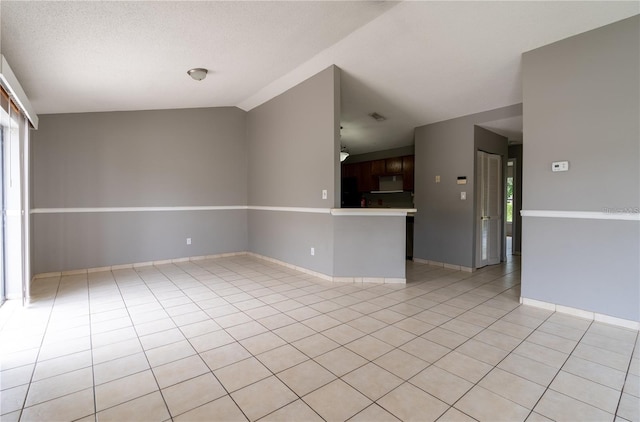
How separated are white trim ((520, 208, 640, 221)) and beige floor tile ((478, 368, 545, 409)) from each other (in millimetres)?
1893

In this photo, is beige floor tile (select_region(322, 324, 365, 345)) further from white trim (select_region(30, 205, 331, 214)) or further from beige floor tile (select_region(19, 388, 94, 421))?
white trim (select_region(30, 205, 331, 214))

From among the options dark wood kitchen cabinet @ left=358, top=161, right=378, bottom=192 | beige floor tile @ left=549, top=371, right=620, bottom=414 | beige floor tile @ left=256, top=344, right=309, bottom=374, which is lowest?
beige floor tile @ left=549, top=371, right=620, bottom=414

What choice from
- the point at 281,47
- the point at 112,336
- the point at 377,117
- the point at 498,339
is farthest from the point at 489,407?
the point at 377,117

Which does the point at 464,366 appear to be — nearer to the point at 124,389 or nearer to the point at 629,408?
the point at 629,408

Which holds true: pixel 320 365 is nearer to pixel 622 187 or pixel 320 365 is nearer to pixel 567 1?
pixel 622 187

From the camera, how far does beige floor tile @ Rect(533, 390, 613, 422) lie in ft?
5.27

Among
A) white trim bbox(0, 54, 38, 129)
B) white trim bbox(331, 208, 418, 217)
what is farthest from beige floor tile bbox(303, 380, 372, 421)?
white trim bbox(0, 54, 38, 129)

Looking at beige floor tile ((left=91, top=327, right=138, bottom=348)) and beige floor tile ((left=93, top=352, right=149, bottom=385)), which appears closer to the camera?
beige floor tile ((left=93, top=352, right=149, bottom=385))

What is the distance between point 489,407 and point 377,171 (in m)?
6.01

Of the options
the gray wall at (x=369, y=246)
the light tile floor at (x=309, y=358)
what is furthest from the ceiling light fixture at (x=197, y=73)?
the light tile floor at (x=309, y=358)

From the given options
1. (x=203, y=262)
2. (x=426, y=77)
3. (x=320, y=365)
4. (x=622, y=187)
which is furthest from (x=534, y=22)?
(x=203, y=262)

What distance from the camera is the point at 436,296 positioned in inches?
142

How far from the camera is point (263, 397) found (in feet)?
5.78

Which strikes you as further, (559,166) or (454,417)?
(559,166)
